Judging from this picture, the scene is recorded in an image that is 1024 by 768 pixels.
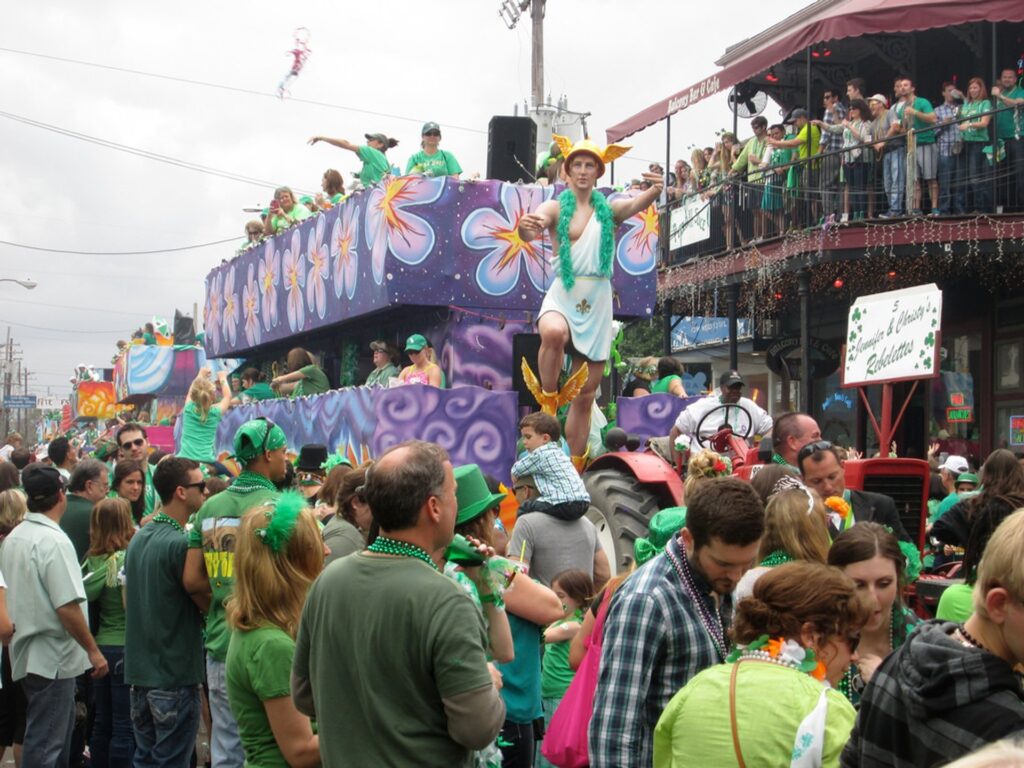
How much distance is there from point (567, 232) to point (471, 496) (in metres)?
5.76

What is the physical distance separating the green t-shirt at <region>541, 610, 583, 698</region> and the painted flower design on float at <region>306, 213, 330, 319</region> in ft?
24.7

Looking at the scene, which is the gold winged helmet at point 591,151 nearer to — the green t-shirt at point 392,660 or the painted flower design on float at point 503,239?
the painted flower design on float at point 503,239

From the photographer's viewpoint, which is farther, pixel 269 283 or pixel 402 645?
pixel 269 283

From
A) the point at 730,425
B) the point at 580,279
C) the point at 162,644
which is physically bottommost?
the point at 162,644

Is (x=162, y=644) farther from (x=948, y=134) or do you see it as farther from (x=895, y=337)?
(x=948, y=134)

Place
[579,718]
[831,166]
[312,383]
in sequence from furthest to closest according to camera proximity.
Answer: [831,166], [312,383], [579,718]

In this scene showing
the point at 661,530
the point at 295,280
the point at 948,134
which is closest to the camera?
the point at 661,530

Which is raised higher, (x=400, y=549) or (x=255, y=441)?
(x=255, y=441)

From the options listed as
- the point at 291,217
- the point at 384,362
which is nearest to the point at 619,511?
the point at 384,362

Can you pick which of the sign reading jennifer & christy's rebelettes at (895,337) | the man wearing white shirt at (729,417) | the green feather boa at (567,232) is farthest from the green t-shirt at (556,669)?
the green feather boa at (567,232)

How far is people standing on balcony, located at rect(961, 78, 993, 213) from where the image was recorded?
15211mm

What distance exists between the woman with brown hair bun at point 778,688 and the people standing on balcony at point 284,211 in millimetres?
11890

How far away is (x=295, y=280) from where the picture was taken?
46.2 feet

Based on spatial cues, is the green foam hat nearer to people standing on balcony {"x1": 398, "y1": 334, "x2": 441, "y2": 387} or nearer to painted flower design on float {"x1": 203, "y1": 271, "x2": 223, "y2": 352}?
people standing on balcony {"x1": 398, "y1": 334, "x2": 441, "y2": 387}
